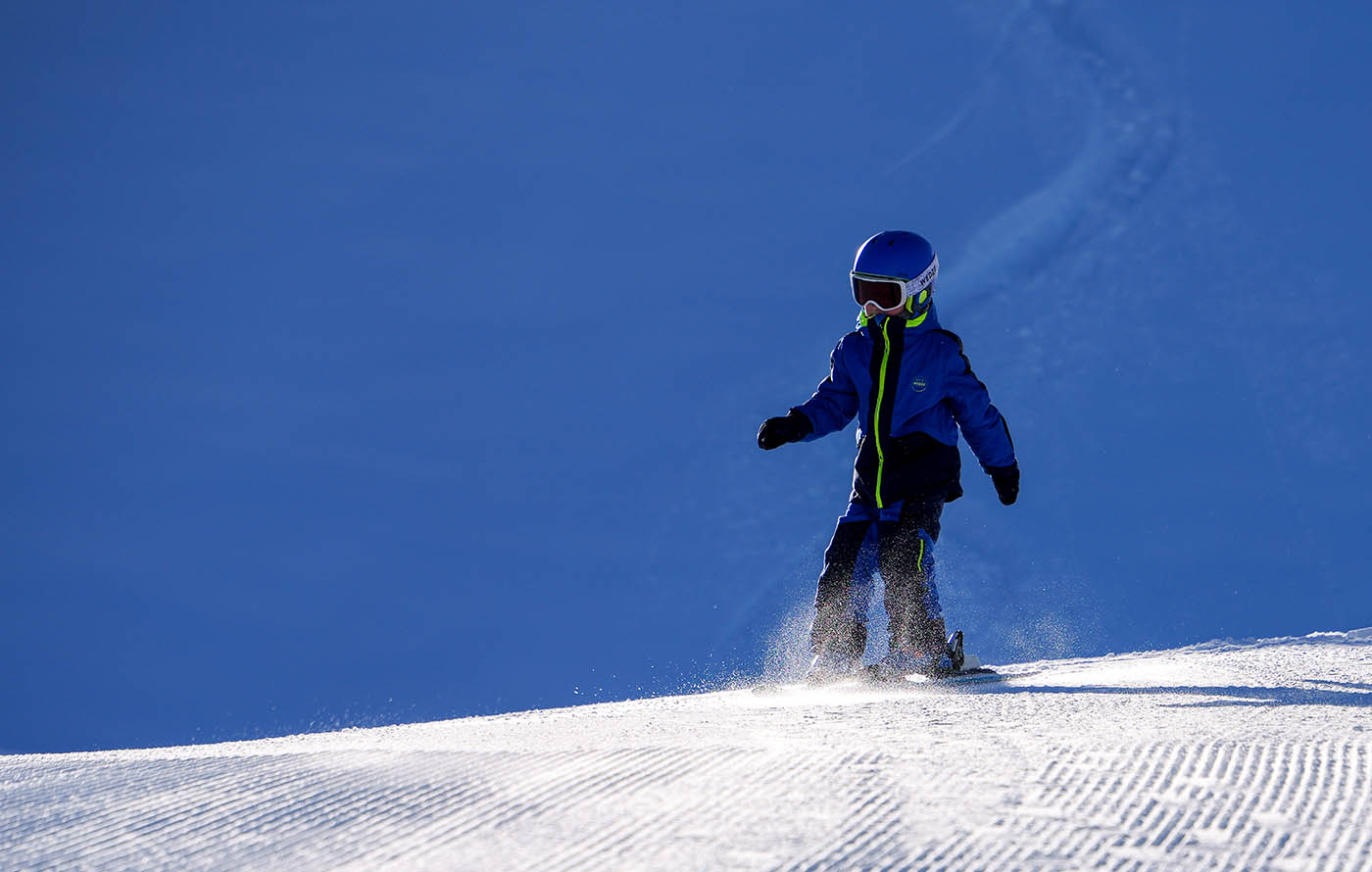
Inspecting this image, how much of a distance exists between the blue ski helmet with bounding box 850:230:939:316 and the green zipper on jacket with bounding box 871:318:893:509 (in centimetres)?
8

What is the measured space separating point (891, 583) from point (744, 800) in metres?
2.03

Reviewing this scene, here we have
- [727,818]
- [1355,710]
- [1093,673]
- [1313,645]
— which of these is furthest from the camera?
[1313,645]

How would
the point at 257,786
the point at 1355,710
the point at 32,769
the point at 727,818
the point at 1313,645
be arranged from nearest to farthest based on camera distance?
1. the point at 727,818
2. the point at 257,786
3. the point at 32,769
4. the point at 1355,710
5. the point at 1313,645

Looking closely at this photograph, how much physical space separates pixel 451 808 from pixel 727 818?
296 millimetres

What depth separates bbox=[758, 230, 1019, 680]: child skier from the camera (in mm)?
3283

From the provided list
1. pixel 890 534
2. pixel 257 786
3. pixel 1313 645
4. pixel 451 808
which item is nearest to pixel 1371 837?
pixel 451 808

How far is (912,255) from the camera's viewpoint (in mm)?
3318

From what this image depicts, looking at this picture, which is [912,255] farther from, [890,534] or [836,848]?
[836,848]

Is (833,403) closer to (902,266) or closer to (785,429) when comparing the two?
(785,429)

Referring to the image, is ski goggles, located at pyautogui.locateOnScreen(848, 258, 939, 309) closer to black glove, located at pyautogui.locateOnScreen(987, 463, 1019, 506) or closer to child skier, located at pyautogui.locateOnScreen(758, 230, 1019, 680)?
child skier, located at pyautogui.locateOnScreen(758, 230, 1019, 680)

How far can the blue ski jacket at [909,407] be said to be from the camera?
3.32m

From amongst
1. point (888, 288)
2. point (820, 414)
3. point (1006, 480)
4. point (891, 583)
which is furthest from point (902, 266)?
point (891, 583)

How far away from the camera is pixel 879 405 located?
3.35 metres

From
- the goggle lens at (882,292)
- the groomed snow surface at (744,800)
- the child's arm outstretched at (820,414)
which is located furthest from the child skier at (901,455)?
the groomed snow surface at (744,800)
